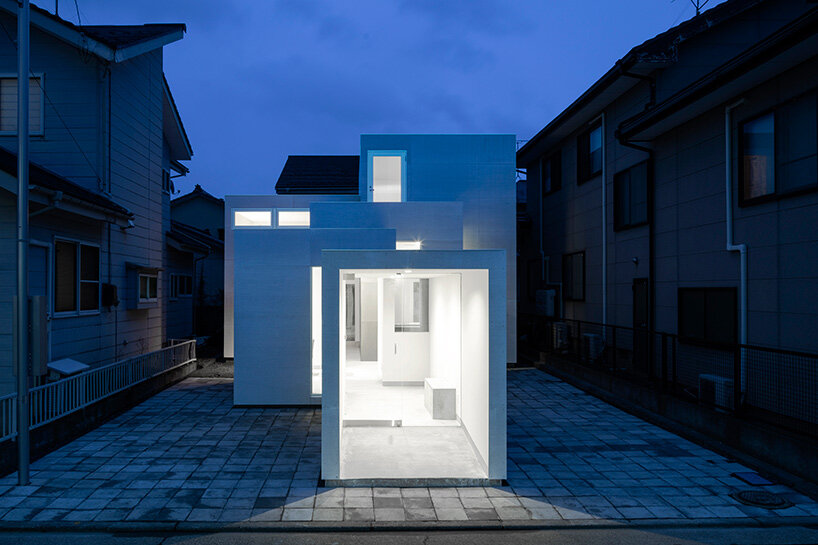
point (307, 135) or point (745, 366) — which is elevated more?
point (307, 135)

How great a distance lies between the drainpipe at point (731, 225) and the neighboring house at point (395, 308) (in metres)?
3.96

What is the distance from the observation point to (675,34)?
11008 millimetres

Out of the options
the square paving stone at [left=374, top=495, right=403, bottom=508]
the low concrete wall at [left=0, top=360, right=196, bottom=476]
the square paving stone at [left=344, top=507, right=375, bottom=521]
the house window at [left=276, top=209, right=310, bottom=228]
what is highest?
the house window at [left=276, top=209, right=310, bottom=228]

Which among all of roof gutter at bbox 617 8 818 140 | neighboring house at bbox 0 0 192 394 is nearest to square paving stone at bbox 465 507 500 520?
roof gutter at bbox 617 8 818 140

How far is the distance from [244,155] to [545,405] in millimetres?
182894

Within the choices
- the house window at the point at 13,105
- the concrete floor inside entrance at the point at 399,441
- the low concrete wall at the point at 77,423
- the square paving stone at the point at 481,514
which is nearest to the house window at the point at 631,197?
the concrete floor inside entrance at the point at 399,441

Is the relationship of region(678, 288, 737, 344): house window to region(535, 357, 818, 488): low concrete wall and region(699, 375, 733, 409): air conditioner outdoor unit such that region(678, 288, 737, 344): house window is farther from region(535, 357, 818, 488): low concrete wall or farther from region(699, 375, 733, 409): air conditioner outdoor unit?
region(535, 357, 818, 488): low concrete wall

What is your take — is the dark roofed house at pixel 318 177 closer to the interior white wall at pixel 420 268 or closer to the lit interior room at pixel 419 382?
the lit interior room at pixel 419 382

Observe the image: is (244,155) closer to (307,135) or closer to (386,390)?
(307,135)

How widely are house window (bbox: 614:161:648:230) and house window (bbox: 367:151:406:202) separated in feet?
19.2

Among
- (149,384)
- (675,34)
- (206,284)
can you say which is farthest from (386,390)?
(206,284)

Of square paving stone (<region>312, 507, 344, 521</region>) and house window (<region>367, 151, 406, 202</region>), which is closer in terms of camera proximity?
square paving stone (<region>312, 507, 344, 521</region>)

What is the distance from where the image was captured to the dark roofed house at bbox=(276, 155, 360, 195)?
2114 cm

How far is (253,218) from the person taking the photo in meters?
13.9
